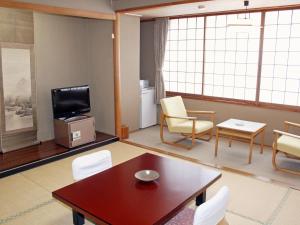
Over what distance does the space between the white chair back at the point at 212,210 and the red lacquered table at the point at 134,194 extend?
0.24m

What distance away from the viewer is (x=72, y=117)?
15.5ft

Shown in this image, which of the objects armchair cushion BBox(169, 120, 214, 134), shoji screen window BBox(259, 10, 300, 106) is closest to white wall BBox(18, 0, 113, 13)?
armchair cushion BBox(169, 120, 214, 134)

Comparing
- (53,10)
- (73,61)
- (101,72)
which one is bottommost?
(101,72)

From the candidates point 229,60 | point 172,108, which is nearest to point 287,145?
point 172,108

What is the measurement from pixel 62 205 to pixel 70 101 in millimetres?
2101

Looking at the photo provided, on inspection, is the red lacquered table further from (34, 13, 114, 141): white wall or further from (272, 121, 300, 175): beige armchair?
(34, 13, 114, 141): white wall

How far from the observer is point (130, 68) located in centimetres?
528

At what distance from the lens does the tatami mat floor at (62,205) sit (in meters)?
2.73

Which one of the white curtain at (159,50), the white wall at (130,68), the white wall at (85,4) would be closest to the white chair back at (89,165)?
the white wall at (85,4)

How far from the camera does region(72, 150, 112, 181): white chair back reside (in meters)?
2.35

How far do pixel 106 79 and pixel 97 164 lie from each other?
9.26 feet

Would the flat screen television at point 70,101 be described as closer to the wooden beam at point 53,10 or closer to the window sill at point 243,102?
the wooden beam at point 53,10

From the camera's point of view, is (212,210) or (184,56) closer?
(212,210)

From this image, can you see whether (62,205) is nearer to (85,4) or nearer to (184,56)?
(85,4)
